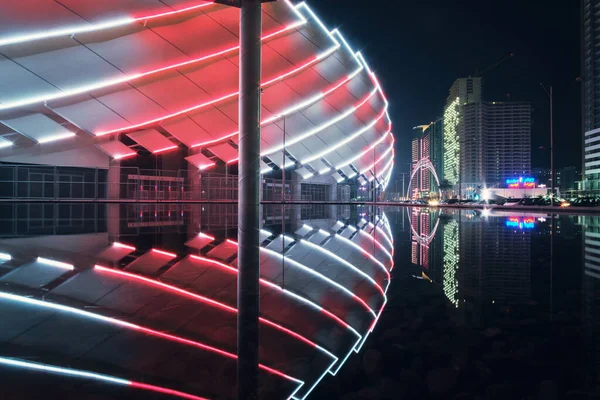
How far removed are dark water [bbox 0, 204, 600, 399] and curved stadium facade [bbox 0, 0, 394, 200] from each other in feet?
76.3

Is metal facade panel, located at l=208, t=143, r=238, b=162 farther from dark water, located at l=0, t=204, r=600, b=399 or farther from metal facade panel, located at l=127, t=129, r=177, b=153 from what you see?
dark water, located at l=0, t=204, r=600, b=399

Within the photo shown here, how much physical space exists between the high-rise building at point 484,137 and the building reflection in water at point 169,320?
10797 cm

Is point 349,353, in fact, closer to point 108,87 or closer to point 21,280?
point 21,280

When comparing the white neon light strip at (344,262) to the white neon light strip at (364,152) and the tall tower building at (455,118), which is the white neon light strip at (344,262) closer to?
the white neon light strip at (364,152)

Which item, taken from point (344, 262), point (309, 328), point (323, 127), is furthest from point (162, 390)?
point (323, 127)

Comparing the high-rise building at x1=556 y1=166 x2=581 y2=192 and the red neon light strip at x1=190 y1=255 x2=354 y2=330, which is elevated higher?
the high-rise building at x1=556 y1=166 x2=581 y2=192

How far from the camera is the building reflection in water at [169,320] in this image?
2215 mm

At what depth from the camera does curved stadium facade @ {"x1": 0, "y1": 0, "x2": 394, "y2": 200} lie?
79.1 ft

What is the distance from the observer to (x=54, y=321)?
3168 millimetres

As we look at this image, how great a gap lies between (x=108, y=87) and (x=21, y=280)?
2653 centimetres

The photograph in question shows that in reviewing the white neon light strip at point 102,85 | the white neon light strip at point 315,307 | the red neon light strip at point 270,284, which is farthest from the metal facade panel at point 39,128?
the white neon light strip at point 315,307

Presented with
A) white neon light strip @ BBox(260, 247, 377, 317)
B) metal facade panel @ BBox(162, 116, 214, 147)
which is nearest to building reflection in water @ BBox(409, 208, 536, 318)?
white neon light strip @ BBox(260, 247, 377, 317)

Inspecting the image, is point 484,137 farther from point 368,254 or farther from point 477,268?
point 477,268

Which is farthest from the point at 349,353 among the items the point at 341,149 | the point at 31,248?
the point at 341,149
